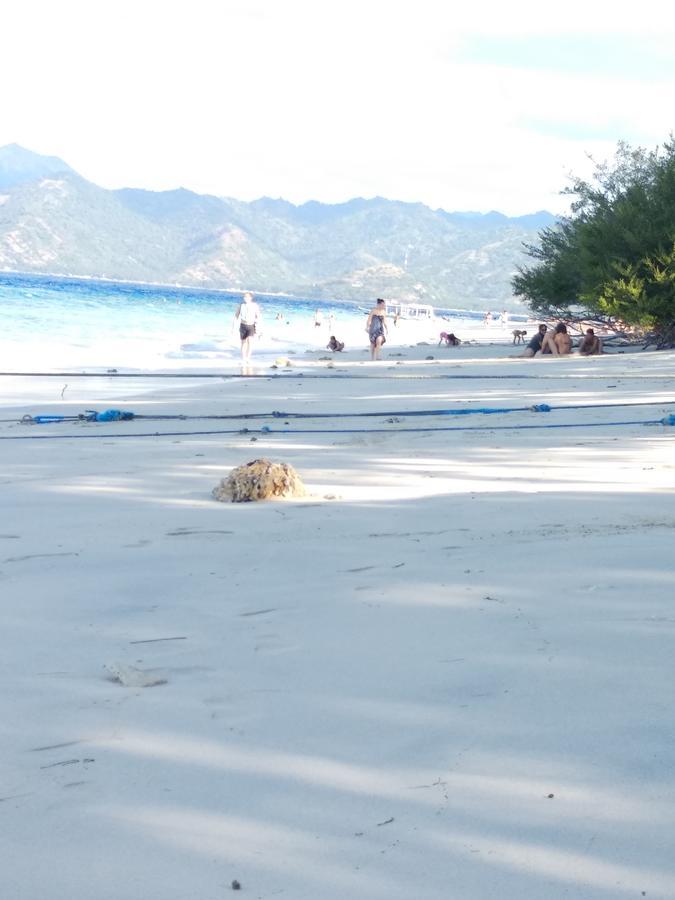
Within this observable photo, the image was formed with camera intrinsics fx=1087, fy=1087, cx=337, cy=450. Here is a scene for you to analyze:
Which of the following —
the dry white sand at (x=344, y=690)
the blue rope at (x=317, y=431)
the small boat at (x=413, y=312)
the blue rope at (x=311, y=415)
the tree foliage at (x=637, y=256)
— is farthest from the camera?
the small boat at (x=413, y=312)

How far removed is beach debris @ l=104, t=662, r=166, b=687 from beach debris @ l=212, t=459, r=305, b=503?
8.28 feet

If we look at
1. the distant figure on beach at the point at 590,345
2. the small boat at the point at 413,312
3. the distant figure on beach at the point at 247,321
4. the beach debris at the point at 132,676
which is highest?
the small boat at the point at 413,312

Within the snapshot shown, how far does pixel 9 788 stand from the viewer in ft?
7.66

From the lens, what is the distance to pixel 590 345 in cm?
2239

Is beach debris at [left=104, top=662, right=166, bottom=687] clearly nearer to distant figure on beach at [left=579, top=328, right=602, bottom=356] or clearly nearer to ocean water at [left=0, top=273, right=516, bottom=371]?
ocean water at [left=0, top=273, right=516, bottom=371]

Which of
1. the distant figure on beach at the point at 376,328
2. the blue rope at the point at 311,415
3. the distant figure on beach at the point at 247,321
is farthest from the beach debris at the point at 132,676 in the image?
the distant figure on beach at the point at 376,328

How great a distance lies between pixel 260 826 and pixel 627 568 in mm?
2048

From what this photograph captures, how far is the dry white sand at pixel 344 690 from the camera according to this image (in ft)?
6.59

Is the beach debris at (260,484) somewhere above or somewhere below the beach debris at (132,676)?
above

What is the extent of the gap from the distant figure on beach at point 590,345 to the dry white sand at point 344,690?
16.6 metres

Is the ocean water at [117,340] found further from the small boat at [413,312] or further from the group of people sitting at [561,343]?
the small boat at [413,312]

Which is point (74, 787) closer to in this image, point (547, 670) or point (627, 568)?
point (547, 670)

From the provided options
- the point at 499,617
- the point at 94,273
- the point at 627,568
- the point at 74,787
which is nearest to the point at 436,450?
the point at 627,568

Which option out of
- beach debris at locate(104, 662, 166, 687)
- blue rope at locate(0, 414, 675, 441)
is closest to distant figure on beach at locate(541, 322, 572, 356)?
blue rope at locate(0, 414, 675, 441)
